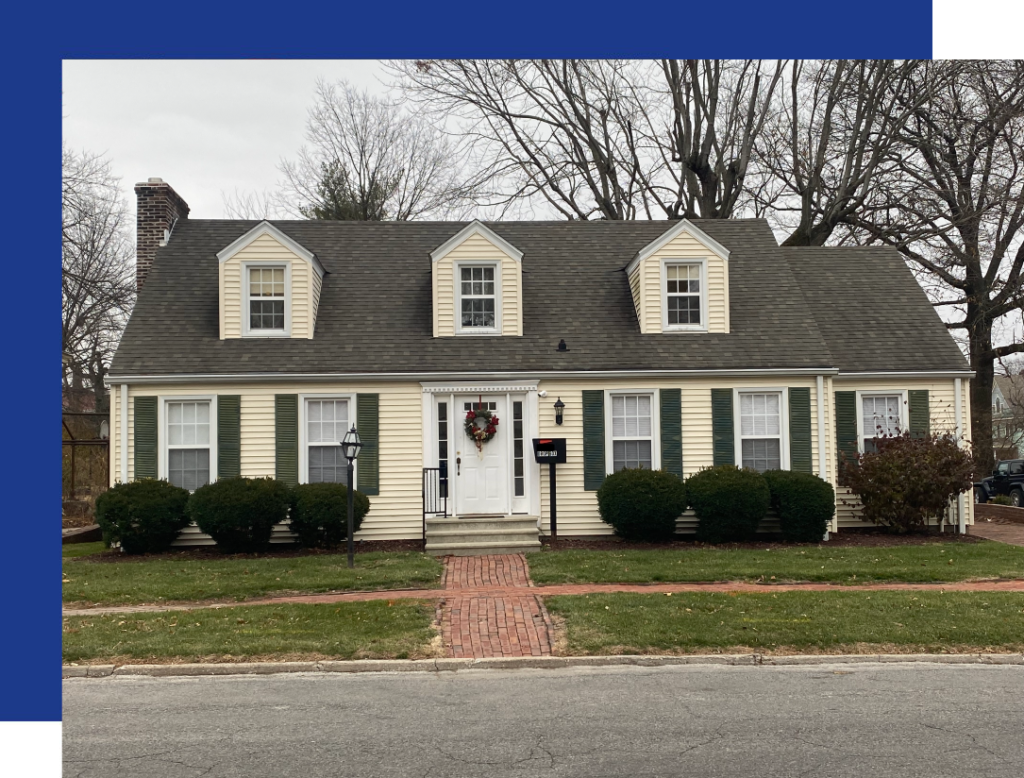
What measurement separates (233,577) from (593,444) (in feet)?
22.0

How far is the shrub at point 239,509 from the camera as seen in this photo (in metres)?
14.8

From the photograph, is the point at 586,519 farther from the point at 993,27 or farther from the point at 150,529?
the point at 993,27

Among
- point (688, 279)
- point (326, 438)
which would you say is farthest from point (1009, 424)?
point (326, 438)

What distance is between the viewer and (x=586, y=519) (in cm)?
1659

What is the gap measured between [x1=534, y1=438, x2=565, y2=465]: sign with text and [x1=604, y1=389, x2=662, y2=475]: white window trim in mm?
872

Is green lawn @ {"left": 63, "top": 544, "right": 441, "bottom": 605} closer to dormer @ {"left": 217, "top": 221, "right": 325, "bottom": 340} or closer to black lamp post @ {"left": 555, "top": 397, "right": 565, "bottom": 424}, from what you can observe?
black lamp post @ {"left": 555, "top": 397, "right": 565, "bottom": 424}

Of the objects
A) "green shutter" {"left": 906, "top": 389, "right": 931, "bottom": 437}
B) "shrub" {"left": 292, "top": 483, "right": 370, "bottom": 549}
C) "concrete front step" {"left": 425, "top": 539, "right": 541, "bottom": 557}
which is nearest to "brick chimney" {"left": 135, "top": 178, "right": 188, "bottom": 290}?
"shrub" {"left": 292, "top": 483, "right": 370, "bottom": 549}

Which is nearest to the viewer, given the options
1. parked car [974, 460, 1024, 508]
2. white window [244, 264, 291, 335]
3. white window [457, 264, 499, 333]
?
white window [244, 264, 291, 335]

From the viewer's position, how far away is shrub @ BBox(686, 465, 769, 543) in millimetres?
15383

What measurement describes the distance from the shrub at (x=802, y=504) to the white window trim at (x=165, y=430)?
963cm

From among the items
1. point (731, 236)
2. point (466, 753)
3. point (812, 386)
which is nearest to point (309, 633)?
point (466, 753)

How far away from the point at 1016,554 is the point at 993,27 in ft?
44.3

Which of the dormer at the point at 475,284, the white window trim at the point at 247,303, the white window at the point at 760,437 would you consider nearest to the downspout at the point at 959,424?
the white window at the point at 760,437

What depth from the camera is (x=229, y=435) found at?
16.1 m
